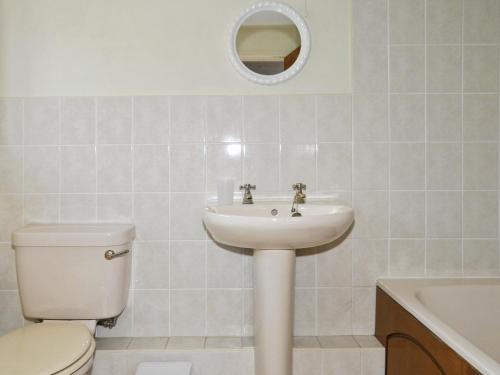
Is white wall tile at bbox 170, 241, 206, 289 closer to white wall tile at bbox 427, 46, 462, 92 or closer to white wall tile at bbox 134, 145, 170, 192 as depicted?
white wall tile at bbox 134, 145, 170, 192

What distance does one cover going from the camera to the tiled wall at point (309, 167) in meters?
1.61

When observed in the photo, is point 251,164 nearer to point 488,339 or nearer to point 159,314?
point 159,314

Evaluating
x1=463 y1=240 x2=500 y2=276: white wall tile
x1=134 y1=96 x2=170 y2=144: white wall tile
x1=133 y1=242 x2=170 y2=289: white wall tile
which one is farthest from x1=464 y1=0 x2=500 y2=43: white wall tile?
x1=133 y1=242 x2=170 y2=289: white wall tile

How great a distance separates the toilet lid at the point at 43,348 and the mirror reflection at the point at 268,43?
1.26m

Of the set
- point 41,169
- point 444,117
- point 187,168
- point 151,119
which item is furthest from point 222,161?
point 444,117

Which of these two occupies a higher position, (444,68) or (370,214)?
(444,68)

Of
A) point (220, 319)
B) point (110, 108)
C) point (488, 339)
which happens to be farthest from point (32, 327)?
point (488, 339)

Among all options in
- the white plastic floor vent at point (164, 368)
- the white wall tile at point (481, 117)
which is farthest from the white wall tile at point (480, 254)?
the white plastic floor vent at point (164, 368)

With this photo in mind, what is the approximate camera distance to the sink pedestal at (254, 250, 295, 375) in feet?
4.29

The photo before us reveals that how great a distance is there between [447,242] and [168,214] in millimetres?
1281

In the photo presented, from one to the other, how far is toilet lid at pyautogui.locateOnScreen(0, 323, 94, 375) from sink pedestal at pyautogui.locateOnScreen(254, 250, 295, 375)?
0.60 m

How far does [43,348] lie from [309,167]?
120cm

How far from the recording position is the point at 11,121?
1.60m

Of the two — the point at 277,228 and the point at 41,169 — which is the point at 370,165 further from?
the point at 41,169
